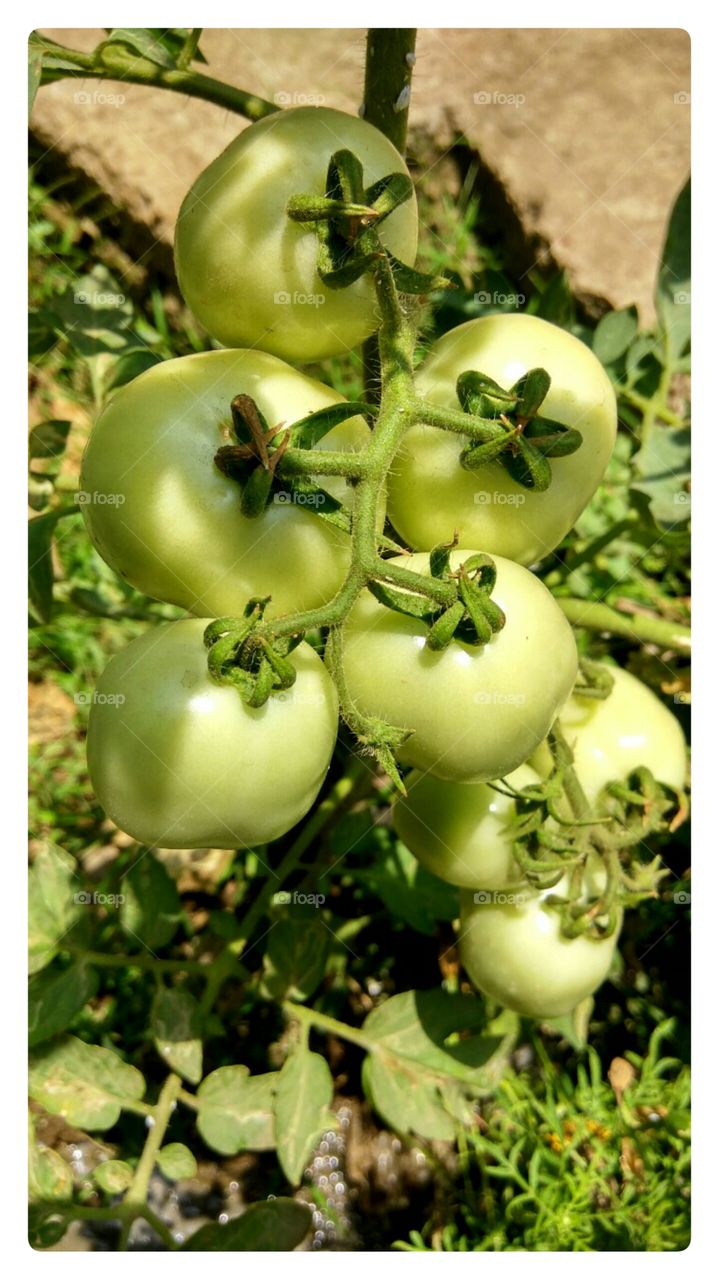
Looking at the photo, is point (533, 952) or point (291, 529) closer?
point (291, 529)

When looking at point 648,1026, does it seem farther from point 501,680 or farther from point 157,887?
point 501,680

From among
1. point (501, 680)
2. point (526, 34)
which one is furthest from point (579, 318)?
point (501, 680)

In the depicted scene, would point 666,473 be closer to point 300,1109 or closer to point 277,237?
point 277,237

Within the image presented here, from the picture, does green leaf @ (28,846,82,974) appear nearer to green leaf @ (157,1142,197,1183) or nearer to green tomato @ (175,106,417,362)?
green leaf @ (157,1142,197,1183)

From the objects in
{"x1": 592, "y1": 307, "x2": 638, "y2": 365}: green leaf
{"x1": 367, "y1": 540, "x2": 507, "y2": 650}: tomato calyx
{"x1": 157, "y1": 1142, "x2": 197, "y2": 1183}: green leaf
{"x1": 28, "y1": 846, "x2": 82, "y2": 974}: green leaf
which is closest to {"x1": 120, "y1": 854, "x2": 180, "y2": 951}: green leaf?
{"x1": 28, "y1": 846, "x2": 82, "y2": 974}: green leaf

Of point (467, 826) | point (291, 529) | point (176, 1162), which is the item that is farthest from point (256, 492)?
point (176, 1162)

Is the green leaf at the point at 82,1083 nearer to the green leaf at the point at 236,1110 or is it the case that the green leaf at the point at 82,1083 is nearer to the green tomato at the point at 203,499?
the green leaf at the point at 236,1110

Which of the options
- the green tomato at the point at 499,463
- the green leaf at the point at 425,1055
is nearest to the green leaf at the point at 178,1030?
the green leaf at the point at 425,1055
